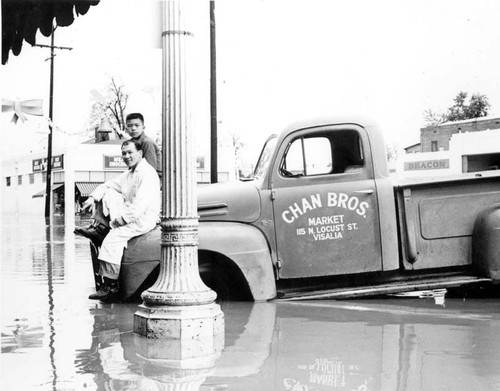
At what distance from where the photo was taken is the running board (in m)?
6.54

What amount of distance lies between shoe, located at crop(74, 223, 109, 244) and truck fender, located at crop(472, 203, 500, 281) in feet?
11.5

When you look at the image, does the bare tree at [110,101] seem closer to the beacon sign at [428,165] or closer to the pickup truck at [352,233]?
the beacon sign at [428,165]

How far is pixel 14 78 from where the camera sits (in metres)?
9.55

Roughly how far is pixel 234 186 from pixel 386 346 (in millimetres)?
2467

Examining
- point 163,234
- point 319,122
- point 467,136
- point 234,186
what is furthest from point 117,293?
point 467,136

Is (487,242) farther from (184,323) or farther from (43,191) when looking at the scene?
(43,191)

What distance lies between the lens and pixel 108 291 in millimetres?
6754

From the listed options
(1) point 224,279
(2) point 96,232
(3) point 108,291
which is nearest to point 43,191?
(2) point 96,232

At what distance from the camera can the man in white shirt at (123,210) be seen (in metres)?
6.56

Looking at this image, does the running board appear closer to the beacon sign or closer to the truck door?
the truck door

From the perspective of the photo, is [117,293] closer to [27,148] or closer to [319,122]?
[319,122]

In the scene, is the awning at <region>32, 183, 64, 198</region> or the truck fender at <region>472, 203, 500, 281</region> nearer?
the truck fender at <region>472, 203, 500, 281</region>

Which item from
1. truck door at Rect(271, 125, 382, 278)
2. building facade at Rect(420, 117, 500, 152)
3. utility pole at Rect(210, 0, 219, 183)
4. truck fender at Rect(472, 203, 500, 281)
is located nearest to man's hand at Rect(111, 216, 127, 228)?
truck door at Rect(271, 125, 382, 278)

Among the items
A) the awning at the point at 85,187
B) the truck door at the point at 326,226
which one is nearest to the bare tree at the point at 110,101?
the awning at the point at 85,187
